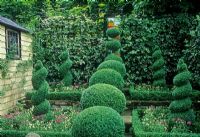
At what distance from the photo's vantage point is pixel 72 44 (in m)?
15.3

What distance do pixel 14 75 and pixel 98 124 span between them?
6.96 m

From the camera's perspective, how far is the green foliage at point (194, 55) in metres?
10.9

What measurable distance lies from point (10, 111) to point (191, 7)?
9.00m

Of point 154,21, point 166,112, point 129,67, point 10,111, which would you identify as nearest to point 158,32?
point 154,21

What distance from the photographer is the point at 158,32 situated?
48.4 feet

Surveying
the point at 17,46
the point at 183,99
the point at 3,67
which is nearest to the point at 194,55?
the point at 183,99

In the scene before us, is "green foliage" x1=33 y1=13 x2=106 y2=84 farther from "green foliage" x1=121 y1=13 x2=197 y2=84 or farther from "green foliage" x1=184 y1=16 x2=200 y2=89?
"green foliage" x1=184 y1=16 x2=200 y2=89

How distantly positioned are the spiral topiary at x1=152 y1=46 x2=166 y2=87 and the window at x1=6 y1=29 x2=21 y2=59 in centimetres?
513

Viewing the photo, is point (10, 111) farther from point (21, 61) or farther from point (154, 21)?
point (154, 21)

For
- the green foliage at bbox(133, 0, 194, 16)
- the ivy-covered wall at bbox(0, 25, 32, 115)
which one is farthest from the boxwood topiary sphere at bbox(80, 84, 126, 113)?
the green foliage at bbox(133, 0, 194, 16)

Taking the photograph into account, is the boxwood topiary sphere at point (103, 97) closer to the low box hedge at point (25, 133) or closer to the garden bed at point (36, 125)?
the low box hedge at point (25, 133)

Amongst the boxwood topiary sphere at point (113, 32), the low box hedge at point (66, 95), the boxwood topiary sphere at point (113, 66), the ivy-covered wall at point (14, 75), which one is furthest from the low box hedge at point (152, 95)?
the ivy-covered wall at point (14, 75)

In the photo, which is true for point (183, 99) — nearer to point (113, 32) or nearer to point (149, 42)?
point (113, 32)

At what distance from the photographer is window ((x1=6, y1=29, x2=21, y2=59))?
11.7 metres
